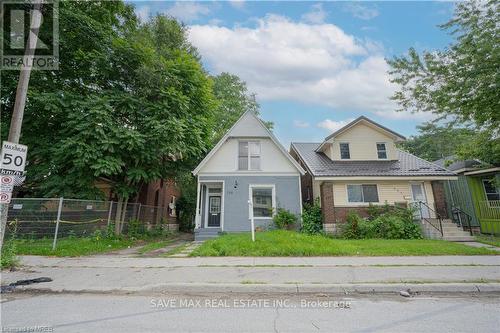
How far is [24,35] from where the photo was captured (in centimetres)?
1191

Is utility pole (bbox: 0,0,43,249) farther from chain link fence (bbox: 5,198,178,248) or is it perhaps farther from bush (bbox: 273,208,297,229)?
bush (bbox: 273,208,297,229)

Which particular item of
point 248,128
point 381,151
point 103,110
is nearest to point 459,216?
point 381,151

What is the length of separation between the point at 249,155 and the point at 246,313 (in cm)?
1153

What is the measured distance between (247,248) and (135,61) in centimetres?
1094

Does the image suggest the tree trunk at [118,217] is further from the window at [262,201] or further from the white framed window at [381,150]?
the white framed window at [381,150]

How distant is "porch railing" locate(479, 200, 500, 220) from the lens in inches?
544

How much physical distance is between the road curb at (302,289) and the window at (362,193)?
898 centimetres

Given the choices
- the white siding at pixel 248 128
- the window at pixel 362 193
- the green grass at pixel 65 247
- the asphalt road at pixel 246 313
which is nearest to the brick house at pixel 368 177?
the window at pixel 362 193

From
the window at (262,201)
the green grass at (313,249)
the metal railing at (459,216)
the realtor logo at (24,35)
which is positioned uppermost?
the realtor logo at (24,35)

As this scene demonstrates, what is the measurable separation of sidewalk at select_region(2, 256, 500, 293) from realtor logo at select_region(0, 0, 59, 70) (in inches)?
375

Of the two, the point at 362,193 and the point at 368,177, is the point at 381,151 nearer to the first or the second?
the point at 368,177

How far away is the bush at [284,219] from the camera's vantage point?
1346cm

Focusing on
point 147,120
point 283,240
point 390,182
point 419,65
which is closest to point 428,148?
point 390,182

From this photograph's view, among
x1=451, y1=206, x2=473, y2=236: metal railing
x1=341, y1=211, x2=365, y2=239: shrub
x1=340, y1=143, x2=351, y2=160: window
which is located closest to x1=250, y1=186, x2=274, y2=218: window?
x1=341, y1=211, x2=365, y2=239: shrub
